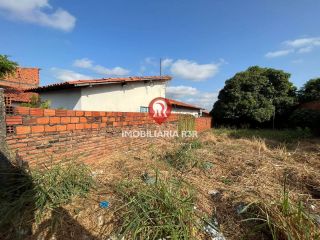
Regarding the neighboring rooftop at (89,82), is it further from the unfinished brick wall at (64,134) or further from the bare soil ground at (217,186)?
the bare soil ground at (217,186)

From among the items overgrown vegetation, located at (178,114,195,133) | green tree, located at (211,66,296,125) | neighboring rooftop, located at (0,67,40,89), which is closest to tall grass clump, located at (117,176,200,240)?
overgrown vegetation, located at (178,114,195,133)

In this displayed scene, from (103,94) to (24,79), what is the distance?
1314cm

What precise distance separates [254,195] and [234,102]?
535 inches

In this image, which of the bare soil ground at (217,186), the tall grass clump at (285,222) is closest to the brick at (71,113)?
the bare soil ground at (217,186)

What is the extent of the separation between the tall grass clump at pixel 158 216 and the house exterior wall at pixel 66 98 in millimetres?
7092

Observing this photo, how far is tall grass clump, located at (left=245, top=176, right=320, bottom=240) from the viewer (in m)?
2.15

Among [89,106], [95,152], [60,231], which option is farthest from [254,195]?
[89,106]

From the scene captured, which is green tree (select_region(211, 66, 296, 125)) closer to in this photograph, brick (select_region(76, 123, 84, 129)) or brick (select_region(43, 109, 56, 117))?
brick (select_region(76, 123, 84, 129))

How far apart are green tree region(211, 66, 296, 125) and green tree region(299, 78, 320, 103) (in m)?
0.56

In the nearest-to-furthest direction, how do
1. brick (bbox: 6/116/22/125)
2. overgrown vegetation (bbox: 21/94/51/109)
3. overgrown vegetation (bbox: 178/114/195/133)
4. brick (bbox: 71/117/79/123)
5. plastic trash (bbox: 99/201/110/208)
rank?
plastic trash (bbox: 99/201/110/208) → brick (bbox: 6/116/22/125) → brick (bbox: 71/117/79/123) → overgrown vegetation (bbox: 21/94/51/109) → overgrown vegetation (bbox: 178/114/195/133)

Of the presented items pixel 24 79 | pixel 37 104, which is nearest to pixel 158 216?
pixel 37 104

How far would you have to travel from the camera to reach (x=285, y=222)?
2.29 metres

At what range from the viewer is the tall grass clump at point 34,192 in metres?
2.50

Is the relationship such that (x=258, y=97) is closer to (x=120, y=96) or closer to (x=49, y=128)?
(x=120, y=96)
